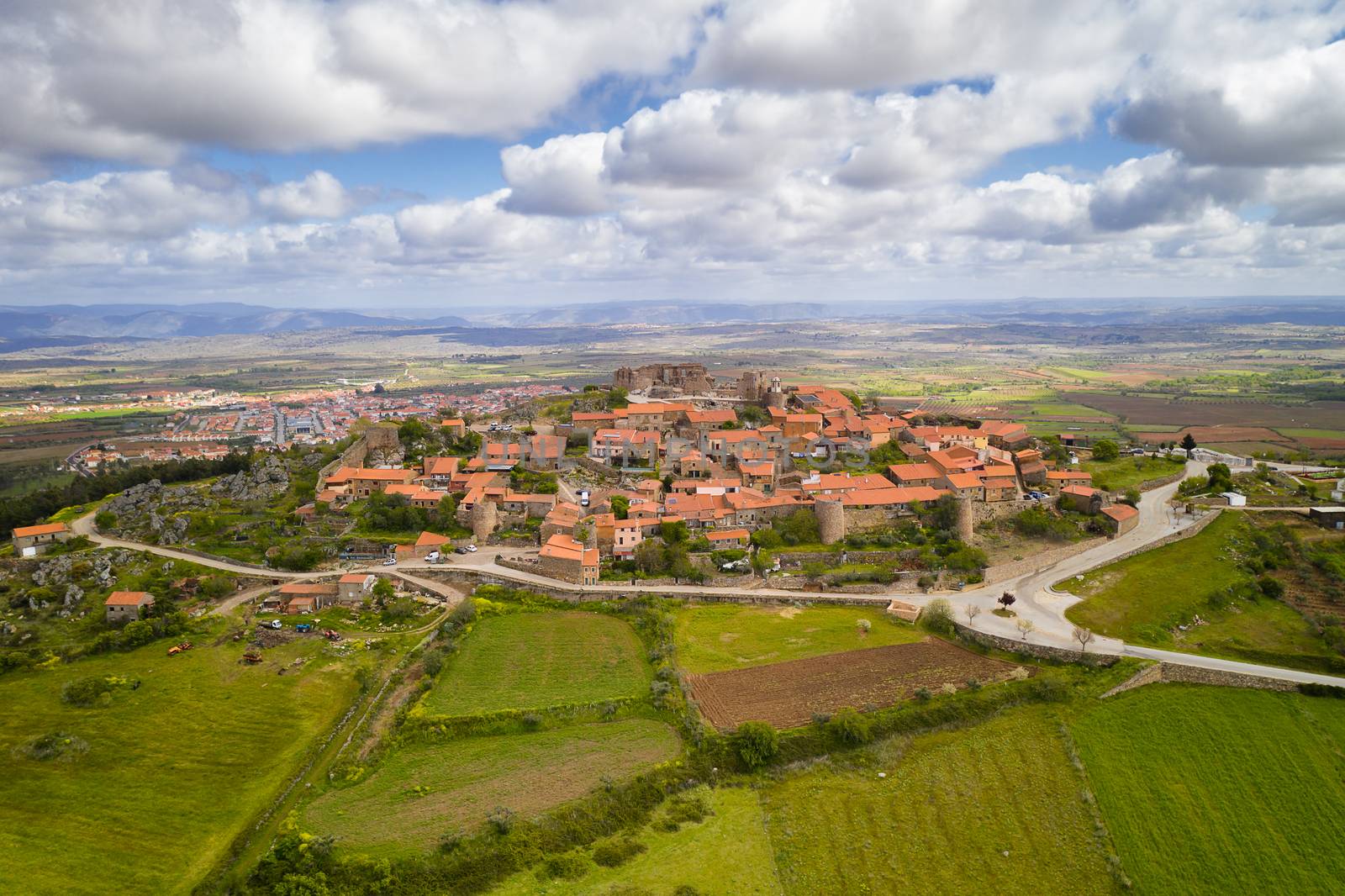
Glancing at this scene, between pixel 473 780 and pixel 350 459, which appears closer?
Result: pixel 473 780

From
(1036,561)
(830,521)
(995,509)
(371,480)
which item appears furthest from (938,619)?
(371,480)

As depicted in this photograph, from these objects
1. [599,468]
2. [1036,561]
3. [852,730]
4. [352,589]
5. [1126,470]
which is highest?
[599,468]

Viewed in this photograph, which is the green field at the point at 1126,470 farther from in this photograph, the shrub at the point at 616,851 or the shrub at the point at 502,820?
the shrub at the point at 502,820

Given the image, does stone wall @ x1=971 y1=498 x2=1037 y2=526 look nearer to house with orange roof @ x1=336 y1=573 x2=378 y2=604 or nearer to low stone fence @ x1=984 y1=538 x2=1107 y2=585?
low stone fence @ x1=984 y1=538 x2=1107 y2=585

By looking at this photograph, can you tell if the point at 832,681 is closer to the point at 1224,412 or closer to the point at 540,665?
the point at 540,665

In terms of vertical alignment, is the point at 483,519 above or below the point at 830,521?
below

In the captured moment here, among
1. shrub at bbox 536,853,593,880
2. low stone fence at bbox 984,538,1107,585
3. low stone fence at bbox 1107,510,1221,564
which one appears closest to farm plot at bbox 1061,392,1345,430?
low stone fence at bbox 1107,510,1221,564

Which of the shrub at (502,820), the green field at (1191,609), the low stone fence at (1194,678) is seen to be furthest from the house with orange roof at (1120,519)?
the shrub at (502,820)
